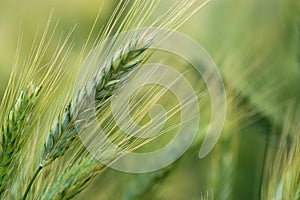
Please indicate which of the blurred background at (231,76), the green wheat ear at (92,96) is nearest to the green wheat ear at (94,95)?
the green wheat ear at (92,96)

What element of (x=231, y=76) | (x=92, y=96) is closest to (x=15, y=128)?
(x=92, y=96)

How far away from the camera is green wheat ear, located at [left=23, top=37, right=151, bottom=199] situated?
532mm

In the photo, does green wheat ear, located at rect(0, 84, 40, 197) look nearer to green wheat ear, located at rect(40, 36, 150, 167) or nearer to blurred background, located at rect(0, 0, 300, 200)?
green wheat ear, located at rect(40, 36, 150, 167)

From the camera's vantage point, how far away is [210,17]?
105cm

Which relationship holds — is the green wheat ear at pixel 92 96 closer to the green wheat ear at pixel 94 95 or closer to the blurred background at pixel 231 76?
the green wheat ear at pixel 94 95

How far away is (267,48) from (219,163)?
299 mm

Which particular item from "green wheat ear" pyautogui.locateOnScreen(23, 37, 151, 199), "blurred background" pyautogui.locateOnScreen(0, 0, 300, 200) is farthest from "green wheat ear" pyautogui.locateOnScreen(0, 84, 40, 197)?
"blurred background" pyautogui.locateOnScreen(0, 0, 300, 200)

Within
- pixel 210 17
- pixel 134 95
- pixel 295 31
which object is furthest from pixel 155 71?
pixel 210 17

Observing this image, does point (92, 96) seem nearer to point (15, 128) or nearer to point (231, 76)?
point (15, 128)

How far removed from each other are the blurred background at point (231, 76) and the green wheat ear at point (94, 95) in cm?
12

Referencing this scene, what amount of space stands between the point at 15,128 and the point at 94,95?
0.26 ft

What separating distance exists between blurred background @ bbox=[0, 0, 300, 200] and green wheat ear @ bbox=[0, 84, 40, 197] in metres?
0.14

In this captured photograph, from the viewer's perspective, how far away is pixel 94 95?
0.53 metres

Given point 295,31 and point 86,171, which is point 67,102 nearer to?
point 86,171
